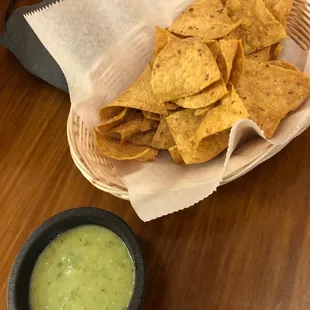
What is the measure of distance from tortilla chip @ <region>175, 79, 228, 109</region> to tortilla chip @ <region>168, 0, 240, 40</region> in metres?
0.13

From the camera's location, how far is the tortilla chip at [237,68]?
3.06 feet

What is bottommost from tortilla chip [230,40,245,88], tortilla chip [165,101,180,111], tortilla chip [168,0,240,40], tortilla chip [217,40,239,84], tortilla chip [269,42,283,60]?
tortilla chip [269,42,283,60]

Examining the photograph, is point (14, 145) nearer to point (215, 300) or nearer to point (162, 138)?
point (162, 138)

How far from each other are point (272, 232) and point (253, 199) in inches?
3.0

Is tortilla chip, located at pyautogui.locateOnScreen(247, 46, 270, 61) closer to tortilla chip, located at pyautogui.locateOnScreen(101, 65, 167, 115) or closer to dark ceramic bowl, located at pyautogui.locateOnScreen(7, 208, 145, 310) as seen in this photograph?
tortilla chip, located at pyautogui.locateOnScreen(101, 65, 167, 115)

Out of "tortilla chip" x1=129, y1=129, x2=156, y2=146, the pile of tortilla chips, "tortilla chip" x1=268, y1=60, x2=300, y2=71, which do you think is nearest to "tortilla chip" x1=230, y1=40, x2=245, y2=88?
the pile of tortilla chips

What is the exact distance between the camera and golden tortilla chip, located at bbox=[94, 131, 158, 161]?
0.98 metres

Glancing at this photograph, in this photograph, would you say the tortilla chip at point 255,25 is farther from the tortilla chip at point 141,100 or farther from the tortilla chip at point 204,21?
the tortilla chip at point 141,100

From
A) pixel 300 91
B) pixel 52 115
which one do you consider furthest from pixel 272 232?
pixel 52 115

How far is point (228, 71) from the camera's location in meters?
0.95

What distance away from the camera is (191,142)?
94cm

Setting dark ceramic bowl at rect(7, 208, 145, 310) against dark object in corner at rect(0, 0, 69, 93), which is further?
dark object in corner at rect(0, 0, 69, 93)

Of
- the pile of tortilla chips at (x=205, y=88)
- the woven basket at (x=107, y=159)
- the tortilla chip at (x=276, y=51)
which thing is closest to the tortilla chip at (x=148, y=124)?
the pile of tortilla chips at (x=205, y=88)

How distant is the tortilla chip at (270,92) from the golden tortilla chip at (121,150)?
222 mm
